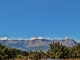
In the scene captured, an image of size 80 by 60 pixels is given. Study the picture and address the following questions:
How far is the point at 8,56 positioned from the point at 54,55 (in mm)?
20188

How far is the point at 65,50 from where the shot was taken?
97.3m

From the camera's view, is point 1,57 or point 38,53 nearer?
point 1,57

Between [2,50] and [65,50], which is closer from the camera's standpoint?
[2,50]

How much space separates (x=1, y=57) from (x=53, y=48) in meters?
26.1

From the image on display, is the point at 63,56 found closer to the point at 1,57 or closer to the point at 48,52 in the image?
the point at 48,52

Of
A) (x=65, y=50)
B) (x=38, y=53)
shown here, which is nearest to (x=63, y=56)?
(x=65, y=50)

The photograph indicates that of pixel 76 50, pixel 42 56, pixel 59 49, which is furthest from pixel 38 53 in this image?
pixel 76 50

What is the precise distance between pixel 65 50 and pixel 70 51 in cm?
211

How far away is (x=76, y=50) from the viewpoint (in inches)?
3858

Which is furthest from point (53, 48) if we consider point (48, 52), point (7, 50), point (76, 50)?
point (7, 50)

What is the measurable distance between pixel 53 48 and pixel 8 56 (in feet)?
72.4

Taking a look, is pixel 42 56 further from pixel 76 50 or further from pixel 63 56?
pixel 76 50

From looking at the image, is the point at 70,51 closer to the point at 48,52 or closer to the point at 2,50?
the point at 48,52

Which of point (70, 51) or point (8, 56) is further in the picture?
point (70, 51)
